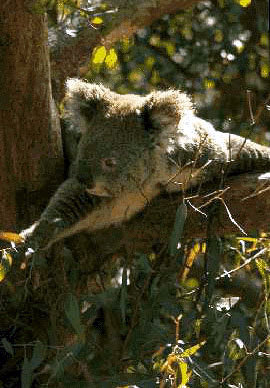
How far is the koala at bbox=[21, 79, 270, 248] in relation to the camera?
361 cm

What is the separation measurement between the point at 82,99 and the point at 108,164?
0.41 metres

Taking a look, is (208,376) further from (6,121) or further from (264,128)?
(264,128)

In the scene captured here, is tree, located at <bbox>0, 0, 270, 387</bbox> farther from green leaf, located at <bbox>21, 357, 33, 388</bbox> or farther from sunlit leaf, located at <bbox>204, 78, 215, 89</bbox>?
sunlit leaf, located at <bbox>204, 78, 215, 89</bbox>

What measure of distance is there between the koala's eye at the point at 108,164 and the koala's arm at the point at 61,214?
0.41 feet

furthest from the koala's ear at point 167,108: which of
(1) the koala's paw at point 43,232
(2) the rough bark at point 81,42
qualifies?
(2) the rough bark at point 81,42

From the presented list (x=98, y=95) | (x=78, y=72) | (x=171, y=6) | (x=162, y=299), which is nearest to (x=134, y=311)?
(x=162, y=299)

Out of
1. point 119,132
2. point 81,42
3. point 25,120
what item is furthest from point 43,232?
point 81,42

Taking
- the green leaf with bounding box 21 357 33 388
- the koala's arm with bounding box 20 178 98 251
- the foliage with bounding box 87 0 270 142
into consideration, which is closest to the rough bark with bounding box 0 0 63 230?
the koala's arm with bounding box 20 178 98 251

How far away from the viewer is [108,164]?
368cm

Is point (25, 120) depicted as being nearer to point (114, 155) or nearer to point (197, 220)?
point (114, 155)

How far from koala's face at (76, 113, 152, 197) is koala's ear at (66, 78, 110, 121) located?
6cm

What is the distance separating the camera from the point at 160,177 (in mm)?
3789

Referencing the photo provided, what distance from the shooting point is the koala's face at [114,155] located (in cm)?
366

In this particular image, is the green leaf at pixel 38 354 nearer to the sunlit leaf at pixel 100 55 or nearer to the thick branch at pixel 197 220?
the thick branch at pixel 197 220
